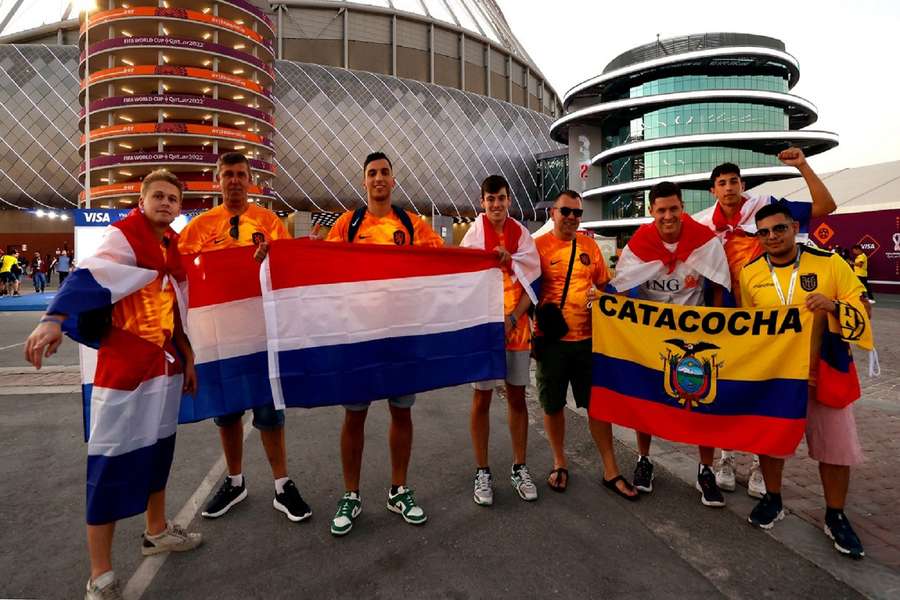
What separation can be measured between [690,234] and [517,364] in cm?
177

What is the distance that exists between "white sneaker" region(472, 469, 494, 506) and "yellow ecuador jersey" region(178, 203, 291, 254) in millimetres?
2405

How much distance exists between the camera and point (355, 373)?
11.1ft

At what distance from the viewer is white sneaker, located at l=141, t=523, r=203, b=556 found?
303 cm

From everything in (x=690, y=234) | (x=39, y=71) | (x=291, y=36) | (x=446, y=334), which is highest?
(x=291, y=36)

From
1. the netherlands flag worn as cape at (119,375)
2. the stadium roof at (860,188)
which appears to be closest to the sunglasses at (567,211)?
the netherlands flag worn as cape at (119,375)

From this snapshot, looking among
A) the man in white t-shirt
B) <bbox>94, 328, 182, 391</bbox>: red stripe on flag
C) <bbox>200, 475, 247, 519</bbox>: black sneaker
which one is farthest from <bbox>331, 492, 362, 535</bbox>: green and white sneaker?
the man in white t-shirt

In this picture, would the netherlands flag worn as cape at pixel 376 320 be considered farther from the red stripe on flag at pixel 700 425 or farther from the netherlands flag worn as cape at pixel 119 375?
the red stripe on flag at pixel 700 425

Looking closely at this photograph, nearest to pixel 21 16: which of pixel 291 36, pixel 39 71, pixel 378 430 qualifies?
pixel 39 71

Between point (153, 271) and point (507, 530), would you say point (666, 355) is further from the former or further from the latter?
point (153, 271)

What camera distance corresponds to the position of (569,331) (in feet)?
13.3

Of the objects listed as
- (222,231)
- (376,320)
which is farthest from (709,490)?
(222,231)

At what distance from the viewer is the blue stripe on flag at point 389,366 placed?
10.7 feet

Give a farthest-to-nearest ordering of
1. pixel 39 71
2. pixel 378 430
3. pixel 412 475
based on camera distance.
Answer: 1. pixel 39 71
2. pixel 378 430
3. pixel 412 475

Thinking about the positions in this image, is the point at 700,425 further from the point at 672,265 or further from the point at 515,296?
the point at 515,296
